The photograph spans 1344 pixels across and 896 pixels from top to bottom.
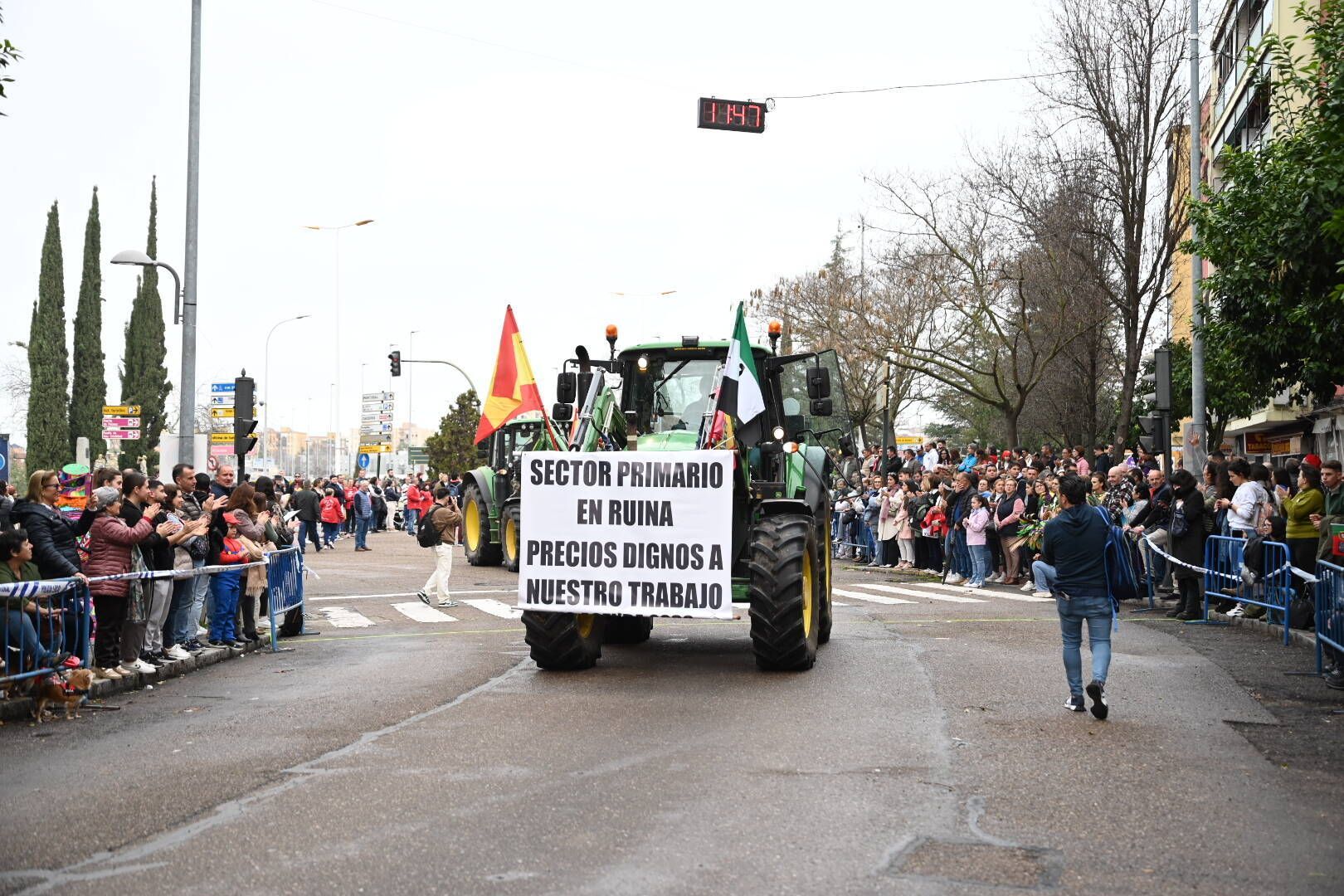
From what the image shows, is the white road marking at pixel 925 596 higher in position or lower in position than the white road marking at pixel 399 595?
higher

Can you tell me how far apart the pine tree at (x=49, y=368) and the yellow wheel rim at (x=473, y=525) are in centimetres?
3615

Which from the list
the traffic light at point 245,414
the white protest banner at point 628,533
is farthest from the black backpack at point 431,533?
the white protest banner at point 628,533

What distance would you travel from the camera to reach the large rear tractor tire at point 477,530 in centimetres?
2886

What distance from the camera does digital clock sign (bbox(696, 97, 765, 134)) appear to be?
17719mm

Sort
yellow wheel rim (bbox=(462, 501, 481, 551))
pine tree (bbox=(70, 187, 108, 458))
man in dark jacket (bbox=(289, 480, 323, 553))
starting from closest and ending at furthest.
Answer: yellow wheel rim (bbox=(462, 501, 481, 551)), man in dark jacket (bbox=(289, 480, 323, 553)), pine tree (bbox=(70, 187, 108, 458))

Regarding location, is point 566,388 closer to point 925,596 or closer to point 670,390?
point 670,390

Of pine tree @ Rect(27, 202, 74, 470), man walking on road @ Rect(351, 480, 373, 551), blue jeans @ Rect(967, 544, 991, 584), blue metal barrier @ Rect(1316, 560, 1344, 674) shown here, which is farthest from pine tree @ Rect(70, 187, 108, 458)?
blue metal barrier @ Rect(1316, 560, 1344, 674)

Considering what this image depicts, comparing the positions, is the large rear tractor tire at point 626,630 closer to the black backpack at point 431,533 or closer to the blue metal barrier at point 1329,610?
the black backpack at point 431,533

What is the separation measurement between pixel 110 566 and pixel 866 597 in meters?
12.2

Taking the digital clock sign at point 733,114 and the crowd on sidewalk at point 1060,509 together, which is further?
the digital clock sign at point 733,114

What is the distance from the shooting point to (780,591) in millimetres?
11562

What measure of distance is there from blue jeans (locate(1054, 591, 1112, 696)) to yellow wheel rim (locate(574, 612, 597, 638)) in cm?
417

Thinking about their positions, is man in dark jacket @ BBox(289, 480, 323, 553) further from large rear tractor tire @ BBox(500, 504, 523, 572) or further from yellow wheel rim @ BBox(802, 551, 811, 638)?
yellow wheel rim @ BBox(802, 551, 811, 638)

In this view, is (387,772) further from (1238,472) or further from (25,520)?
(1238,472)
